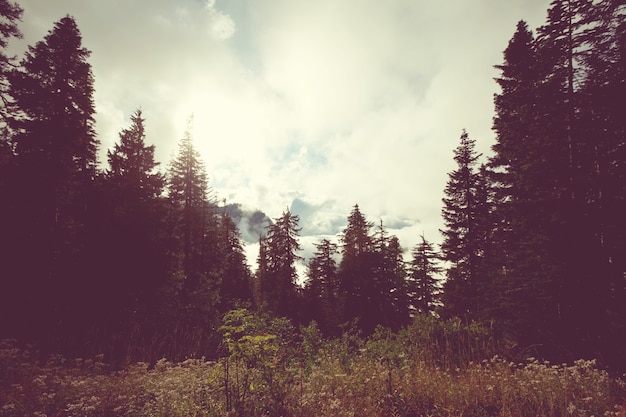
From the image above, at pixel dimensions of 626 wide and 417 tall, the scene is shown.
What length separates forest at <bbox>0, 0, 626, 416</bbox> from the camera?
4965 mm

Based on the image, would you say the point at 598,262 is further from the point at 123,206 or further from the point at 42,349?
the point at 123,206

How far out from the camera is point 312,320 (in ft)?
34.8

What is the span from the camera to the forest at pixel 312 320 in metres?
4.96

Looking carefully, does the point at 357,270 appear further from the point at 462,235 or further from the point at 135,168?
the point at 135,168

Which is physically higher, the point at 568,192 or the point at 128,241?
the point at 568,192

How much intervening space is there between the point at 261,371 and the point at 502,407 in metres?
3.82

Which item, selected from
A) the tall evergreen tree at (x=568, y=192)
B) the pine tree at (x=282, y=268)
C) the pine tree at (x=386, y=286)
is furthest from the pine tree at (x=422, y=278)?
the tall evergreen tree at (x=568, y=192)

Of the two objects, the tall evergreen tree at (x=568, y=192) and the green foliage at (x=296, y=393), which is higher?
the tall evergreen tree at (x=568, y=192)

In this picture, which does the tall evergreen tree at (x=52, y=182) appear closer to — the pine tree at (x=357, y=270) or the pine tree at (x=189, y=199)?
the pine tree at (x=189, y=199)

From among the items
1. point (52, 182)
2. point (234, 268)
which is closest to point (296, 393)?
point (52, 182)

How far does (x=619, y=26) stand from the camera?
371 inches

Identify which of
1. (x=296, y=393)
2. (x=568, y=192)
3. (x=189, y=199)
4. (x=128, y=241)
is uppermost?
(x=189, y=199)

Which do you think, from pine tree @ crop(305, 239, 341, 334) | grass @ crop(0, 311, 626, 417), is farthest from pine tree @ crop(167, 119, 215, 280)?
grass @ crop(0, 311, 626, 417)

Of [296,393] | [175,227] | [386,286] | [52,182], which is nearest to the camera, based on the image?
[296,393]
